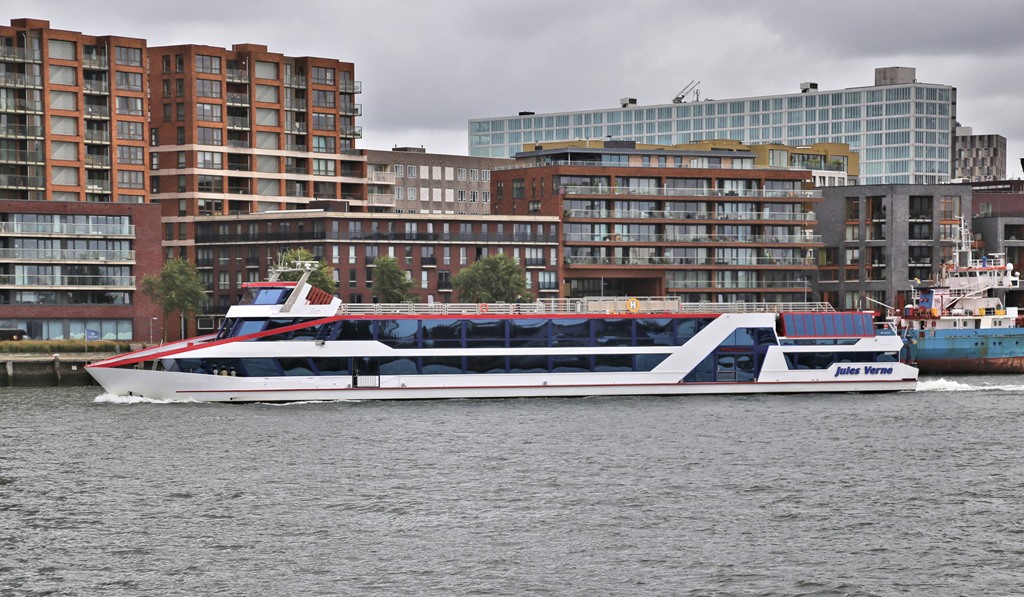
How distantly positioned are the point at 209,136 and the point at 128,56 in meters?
17.0

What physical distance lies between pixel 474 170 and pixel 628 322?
338 ft

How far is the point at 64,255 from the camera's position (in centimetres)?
12750

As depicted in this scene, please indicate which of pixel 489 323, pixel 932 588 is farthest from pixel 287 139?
pixel 932 588

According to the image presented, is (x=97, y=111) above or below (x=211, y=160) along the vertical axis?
above

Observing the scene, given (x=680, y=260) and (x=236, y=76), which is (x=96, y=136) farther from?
(x=680, y=260)

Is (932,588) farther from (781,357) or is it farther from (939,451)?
(781,357)

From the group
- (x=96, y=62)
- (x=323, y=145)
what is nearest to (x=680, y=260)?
(x=323, y=145)

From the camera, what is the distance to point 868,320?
90312mm

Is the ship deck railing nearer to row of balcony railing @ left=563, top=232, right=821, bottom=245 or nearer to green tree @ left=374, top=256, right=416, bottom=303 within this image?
green tree @ left=374, top=256, right=416, bottom=303

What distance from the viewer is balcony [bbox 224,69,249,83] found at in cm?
15438

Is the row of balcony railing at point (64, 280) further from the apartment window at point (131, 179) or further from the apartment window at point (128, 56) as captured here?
the apartment window at point (128, 56)

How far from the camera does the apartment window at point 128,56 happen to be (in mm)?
138625

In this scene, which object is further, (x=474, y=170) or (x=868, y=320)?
(x=474, y=170)

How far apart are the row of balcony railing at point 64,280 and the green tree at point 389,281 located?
21.6 meters
